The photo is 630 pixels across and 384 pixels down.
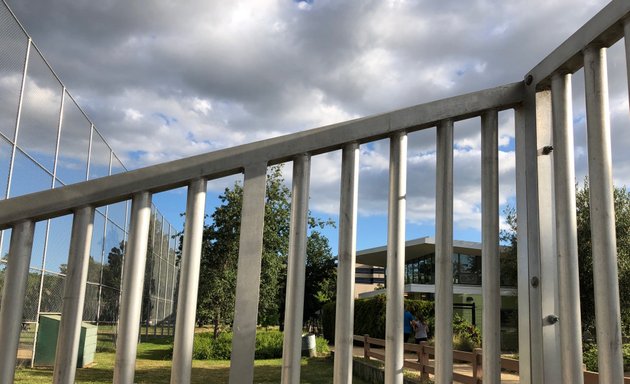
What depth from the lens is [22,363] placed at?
38.8ft

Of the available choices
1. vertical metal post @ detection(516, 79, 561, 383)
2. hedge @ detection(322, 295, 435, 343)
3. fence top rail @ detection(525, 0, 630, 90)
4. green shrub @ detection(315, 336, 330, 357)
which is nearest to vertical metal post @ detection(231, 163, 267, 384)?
vertical metal post @ detection(516, 79, 561, 383)

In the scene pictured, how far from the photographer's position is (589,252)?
54.5ft

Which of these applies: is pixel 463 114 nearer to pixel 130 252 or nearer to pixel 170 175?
pixel 170 175

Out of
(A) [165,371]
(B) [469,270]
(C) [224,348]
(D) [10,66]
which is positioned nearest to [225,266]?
(C) [224,348]

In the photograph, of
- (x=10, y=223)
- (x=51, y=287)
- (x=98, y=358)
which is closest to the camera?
(x=10, y=223)

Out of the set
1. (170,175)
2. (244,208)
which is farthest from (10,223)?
(244,208)

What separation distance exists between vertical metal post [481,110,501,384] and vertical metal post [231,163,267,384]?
2.73 feet

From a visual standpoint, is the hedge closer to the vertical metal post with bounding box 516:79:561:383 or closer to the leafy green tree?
the leafy green tree

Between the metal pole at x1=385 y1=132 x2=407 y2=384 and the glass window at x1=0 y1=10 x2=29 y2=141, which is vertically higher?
the glass window at x1=0 y1=10 x2=29 y2=141

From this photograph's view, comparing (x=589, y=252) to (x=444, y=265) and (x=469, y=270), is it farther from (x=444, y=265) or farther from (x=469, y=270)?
(x=444, y=265)

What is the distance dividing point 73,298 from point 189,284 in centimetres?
36

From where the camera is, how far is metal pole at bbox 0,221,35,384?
1694 millimetres

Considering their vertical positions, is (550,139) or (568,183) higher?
(550,139)

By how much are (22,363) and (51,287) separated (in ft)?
6.18
